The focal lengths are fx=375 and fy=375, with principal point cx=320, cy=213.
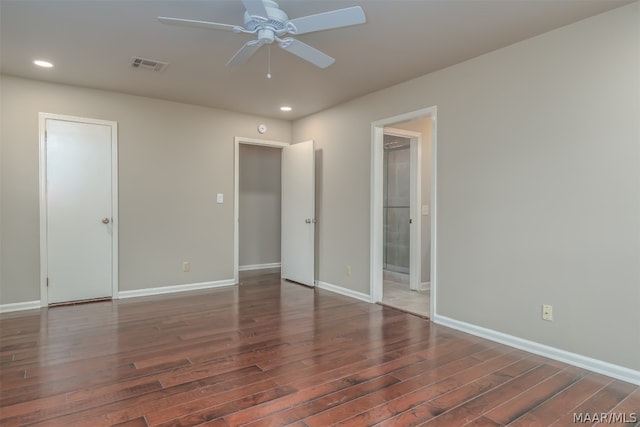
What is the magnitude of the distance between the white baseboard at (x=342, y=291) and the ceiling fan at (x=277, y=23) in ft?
9.39

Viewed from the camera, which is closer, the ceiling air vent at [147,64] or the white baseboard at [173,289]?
the ceiling air vent at [147,64]

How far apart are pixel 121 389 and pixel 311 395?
1.15m

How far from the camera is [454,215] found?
11.5ft

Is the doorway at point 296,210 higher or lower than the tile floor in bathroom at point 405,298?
higher

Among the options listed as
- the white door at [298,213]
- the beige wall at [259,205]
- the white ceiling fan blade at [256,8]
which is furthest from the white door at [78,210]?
the white ceiling fan blade at [256,8]

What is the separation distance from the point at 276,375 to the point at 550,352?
2036mm

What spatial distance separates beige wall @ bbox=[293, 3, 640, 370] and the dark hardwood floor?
0.36 m

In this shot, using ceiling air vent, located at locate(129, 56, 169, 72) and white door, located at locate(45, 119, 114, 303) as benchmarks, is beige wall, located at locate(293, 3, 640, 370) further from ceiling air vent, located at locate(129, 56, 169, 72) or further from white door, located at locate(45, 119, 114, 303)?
white door, located at locate(45, 119, 114, 303)

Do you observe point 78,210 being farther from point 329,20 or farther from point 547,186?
point 547,186

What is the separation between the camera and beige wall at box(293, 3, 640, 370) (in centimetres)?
248

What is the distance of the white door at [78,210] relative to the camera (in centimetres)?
411

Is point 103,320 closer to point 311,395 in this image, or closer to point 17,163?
point 17,163

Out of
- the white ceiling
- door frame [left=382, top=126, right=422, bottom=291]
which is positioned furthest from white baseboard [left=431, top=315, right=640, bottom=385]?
the white ceiling

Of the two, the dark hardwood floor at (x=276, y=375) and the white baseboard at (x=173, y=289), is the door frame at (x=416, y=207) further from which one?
the white baseboard at (x=173, y=289)
